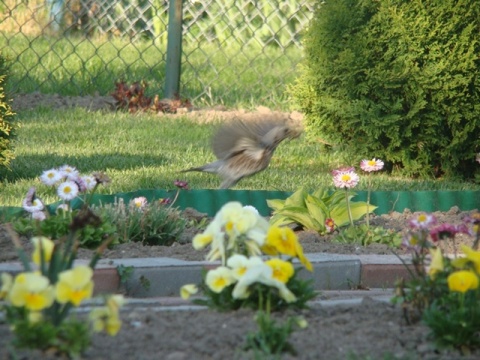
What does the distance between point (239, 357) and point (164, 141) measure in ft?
17.8

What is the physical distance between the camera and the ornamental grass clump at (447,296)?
2779 millimetres

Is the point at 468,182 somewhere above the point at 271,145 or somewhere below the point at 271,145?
below

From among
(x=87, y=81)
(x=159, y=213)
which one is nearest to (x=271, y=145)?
(x=159, y=213)

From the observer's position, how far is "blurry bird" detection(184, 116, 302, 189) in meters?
5.14

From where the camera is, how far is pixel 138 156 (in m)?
7.29

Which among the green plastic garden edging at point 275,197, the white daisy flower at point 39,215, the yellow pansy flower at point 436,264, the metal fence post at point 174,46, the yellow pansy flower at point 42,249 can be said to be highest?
the metal fence post at point 174,46

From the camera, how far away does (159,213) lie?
176 inches

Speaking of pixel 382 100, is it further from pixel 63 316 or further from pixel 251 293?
pixel 63 316

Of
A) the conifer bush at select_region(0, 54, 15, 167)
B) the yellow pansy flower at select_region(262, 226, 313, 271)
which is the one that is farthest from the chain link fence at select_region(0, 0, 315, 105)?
the yellow pansy flower at select_region(262, 226, 313, 271)

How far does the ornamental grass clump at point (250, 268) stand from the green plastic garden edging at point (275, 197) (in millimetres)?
2164

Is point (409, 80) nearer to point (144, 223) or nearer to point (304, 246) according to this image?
Result: point (304, 246)

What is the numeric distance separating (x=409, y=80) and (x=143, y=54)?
20.5ft

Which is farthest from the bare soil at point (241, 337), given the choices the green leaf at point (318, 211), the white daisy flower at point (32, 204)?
the green leaf at point (318, 211)

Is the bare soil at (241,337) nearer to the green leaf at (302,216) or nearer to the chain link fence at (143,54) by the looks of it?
the green leaf at (302,216)
